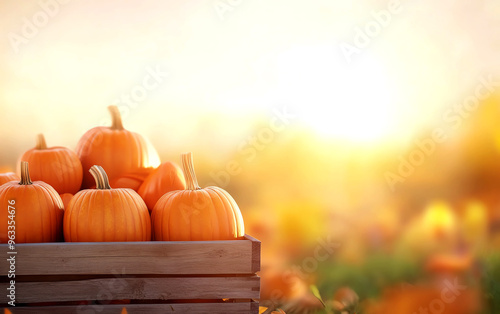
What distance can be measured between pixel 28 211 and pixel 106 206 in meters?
0.17

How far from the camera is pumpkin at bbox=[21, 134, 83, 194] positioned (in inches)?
57.3

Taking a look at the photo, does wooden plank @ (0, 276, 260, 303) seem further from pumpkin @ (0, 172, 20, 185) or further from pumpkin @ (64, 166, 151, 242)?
pumpkin @ (0, 172, 20, 185)

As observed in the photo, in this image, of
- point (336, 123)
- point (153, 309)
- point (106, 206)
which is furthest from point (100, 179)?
point (336, 123)

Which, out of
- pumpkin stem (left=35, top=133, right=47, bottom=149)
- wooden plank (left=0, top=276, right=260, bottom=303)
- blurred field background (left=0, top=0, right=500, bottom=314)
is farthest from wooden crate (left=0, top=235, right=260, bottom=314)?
blurred field background (left=0, top=0, right=500, bottom=314)

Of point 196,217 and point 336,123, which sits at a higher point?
point 336,123

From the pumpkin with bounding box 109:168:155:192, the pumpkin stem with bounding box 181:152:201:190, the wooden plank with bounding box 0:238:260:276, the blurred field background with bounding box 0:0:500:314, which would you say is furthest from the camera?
the blurred field background with bounding box 0:0:500:314

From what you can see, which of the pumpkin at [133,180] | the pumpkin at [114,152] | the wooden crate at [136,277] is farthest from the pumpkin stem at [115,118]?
the wooden crate at [136,277]

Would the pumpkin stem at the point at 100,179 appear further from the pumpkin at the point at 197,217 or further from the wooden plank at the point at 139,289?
the wooden plank at the point at 139,289

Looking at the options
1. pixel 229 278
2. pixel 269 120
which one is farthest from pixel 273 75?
pixel 229 278

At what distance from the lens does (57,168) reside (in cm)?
145

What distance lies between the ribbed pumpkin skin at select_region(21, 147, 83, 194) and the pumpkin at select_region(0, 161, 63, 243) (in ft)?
0.45

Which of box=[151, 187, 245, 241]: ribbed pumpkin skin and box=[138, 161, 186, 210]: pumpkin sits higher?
box=[138, 161, 186, 210]: pumpkin

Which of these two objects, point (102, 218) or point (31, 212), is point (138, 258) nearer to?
point (102, 218)

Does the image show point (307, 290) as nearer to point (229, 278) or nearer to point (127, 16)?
point (229, 278)
